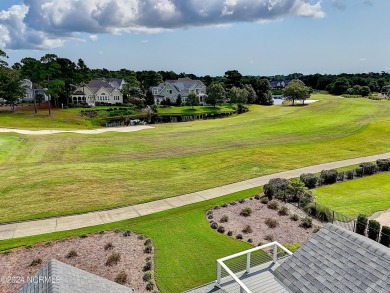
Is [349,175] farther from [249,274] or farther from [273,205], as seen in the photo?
[249,274]

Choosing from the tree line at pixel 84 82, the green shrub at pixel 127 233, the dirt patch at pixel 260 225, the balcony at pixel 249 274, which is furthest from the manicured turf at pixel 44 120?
the balcony at pixel 249 274

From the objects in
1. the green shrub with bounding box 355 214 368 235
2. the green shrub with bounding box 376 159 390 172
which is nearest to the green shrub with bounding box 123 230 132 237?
the green shrub with bounding box 355 214 368 235

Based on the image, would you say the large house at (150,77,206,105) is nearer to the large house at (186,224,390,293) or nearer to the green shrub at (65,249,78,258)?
the green shrub at (65,249,78,258)

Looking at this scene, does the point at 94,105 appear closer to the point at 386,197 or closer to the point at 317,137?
the point at 317,137

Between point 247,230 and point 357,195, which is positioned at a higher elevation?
point 357,195

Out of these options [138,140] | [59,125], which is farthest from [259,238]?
[59,125]

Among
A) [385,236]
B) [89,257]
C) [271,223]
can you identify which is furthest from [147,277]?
[385,236]
